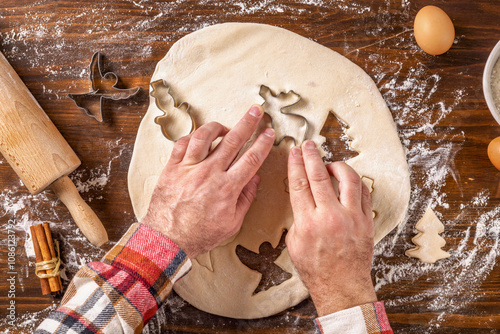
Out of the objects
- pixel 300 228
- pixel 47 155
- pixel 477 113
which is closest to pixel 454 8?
pixel 477 113

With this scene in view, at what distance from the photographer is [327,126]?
1.38m

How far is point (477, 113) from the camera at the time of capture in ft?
4.57

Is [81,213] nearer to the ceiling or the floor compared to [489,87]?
nearer to the floor

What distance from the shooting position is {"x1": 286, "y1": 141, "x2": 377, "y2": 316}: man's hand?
1.11 m

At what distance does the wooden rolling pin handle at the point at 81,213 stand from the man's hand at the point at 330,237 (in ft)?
2.28

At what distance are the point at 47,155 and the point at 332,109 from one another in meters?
1.02

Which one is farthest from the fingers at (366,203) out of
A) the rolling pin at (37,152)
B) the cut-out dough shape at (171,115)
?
the rolling pin at (37,152)

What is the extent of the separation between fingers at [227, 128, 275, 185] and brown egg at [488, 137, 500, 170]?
82 cm

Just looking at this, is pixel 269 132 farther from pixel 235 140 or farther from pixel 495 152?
pixel 495 152

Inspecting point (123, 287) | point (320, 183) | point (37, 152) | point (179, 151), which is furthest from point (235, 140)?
point (37, 152)

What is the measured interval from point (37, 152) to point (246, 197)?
0.74 metres

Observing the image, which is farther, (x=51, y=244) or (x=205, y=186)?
(x=51, y=244)

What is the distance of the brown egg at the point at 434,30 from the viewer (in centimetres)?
130

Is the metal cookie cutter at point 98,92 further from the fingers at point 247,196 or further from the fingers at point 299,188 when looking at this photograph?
the fingers at point 299,188
